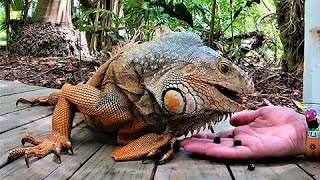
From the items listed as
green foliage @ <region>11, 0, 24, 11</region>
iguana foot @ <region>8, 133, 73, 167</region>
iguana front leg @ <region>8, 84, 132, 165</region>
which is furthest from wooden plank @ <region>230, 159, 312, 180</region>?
green foliage @ <region>11, 0, 24, 11</region>

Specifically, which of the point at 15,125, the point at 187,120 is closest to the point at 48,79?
→ the point at 15,125

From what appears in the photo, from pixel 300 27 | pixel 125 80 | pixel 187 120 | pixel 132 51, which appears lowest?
pixel 187 120

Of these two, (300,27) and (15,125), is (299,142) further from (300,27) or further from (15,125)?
(300,27)

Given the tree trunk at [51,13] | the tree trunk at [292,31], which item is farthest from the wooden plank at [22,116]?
the tree trunk at [51,13]

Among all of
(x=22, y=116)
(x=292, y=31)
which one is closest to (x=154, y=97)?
(x=22, y=116)

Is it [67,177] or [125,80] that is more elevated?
[125,80]

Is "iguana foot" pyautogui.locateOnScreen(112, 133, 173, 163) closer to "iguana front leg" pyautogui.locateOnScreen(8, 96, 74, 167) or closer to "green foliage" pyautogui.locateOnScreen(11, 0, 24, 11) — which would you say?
"iguana front leg" pyautogui.locateOnScreen(8, 96, 74, 167)

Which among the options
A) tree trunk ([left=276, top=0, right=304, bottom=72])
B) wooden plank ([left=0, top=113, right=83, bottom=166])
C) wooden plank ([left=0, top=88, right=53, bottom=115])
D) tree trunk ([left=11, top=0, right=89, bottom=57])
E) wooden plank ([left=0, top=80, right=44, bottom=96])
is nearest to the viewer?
wooden plank ([left=0, top=113, right=83, bottom=166])
